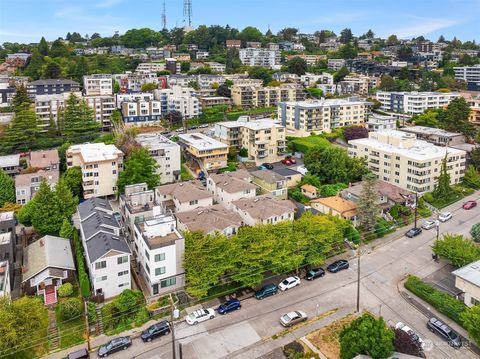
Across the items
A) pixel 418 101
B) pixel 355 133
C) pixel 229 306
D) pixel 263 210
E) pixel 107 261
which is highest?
pixel 418 101

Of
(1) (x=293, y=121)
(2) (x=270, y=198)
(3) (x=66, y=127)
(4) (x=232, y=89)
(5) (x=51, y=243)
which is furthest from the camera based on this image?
(4) (x=232, y=89)

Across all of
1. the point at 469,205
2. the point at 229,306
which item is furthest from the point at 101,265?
the point at 469,205

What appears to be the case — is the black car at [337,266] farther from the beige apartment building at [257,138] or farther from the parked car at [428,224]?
the beige apartment building at [257,138]

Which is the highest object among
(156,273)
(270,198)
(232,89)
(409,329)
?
(232,89)

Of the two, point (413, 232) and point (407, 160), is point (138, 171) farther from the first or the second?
point (407, 160)

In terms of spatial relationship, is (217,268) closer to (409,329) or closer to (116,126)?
(409,329)

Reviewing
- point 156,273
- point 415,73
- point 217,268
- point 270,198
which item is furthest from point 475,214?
point 415,73

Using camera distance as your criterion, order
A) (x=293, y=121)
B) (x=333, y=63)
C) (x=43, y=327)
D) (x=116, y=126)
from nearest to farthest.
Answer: (x=43, y=327) → (x=116, y=126) → (x=293, y=121) → (x=333, y=63)

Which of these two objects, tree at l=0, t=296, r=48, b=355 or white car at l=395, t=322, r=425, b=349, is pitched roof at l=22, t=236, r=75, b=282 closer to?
tree at l=0, t=296, r=48, b=355
